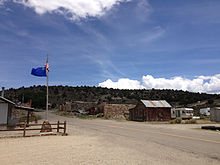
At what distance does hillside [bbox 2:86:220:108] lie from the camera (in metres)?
91.7

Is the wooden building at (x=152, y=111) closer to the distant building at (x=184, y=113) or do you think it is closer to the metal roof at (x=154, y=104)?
the metal roof at (x=154, y=104)

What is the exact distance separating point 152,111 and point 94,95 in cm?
7448

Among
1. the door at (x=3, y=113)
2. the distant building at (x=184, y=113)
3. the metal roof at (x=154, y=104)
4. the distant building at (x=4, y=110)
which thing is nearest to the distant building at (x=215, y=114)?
the distant building at (x=184, y=113)

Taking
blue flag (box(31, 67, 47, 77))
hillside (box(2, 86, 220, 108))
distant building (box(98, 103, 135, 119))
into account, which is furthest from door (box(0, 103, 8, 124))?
hillside (box(2, 86, 220, 108))

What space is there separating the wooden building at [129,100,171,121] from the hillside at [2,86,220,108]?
48.8m

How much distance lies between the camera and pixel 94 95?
11088 cm

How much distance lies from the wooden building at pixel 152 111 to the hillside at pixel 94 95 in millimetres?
48786

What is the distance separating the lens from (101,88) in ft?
409

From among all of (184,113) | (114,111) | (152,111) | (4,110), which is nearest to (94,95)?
(114,111)

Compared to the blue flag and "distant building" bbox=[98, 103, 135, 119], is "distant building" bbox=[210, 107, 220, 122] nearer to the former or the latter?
"distant building" bbox=[98, 103, 135, 119]

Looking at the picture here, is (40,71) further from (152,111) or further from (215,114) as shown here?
(215,114)

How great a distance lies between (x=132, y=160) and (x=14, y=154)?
501 centimetres

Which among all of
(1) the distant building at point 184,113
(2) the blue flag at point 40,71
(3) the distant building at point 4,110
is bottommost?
(1) the distant building at point 184,113

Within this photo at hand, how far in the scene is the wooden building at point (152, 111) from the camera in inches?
1495
